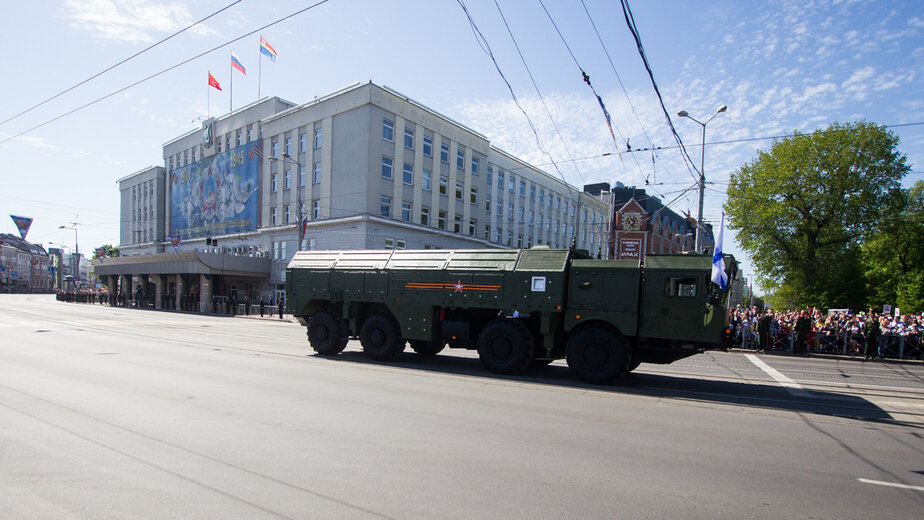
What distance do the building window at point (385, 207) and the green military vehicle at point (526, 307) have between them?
23487mm

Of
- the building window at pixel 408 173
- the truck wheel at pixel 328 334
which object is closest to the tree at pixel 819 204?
the building window at pixel 408 173

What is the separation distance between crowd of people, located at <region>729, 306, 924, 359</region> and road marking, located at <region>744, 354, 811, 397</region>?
7.87 ft

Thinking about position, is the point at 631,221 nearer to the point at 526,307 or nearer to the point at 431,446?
the point at 526,307

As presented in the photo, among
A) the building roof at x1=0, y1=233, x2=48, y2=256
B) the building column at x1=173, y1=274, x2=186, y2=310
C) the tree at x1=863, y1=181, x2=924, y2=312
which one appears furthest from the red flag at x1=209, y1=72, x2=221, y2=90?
the building roof at x1=0, y1=233, x2=48, y2=256

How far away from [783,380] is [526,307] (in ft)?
23.3

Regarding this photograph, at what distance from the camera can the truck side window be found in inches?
403

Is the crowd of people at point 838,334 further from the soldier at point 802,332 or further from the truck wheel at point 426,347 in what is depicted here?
the truck wheel at point 426,347

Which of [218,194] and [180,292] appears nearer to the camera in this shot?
[180,292]

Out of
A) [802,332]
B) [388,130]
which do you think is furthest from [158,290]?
[802,332]

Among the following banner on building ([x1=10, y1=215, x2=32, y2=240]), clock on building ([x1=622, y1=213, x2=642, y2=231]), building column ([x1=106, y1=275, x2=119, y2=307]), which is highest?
clock on building ([x1=622, y1=213, x2=642, y2=231])

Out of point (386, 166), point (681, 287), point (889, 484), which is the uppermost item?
point (386, 166)

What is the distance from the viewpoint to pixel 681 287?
10328 millimetres

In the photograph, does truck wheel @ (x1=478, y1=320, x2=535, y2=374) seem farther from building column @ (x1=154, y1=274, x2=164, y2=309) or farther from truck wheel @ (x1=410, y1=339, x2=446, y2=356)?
building column @ (x1=154, y1=274, x2=164, y2=309)

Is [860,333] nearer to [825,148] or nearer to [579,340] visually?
[579,340]
